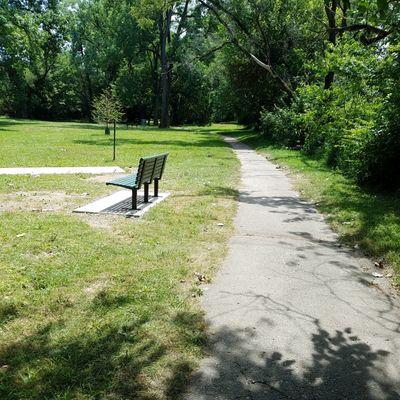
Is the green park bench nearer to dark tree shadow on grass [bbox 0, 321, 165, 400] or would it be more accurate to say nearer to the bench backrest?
the bench backrest

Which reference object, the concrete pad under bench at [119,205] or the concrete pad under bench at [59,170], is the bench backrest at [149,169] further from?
the concrete pad under bench at [59,170]

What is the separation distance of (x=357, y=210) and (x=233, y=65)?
83.2 ft

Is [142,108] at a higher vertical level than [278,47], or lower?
lower

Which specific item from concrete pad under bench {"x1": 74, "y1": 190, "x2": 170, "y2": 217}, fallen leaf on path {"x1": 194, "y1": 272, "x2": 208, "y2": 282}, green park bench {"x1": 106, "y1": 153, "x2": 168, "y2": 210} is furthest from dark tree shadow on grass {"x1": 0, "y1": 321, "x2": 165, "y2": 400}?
green park bench {"x1": 106, "y1": 153, "x2": 168, "y2": 210}

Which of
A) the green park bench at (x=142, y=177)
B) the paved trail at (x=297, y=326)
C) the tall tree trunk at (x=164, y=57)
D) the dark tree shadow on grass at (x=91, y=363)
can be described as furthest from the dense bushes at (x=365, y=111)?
the tall tree trunk at (x=164, y=57)

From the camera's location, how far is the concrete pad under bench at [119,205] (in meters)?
7.71

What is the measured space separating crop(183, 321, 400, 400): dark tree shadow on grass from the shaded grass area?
1.90m

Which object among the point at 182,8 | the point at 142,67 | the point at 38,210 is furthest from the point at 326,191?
the point at 142,67

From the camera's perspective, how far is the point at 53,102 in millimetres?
60688

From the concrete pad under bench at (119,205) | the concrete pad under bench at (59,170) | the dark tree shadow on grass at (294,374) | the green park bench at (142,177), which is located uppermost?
the green park bench at (142,177)

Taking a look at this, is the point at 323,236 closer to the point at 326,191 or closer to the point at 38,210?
the point at 326,191

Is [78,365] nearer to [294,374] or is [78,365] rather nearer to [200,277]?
[294,374]

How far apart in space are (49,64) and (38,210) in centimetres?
5560

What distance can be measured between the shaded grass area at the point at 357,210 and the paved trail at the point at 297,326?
41cm
